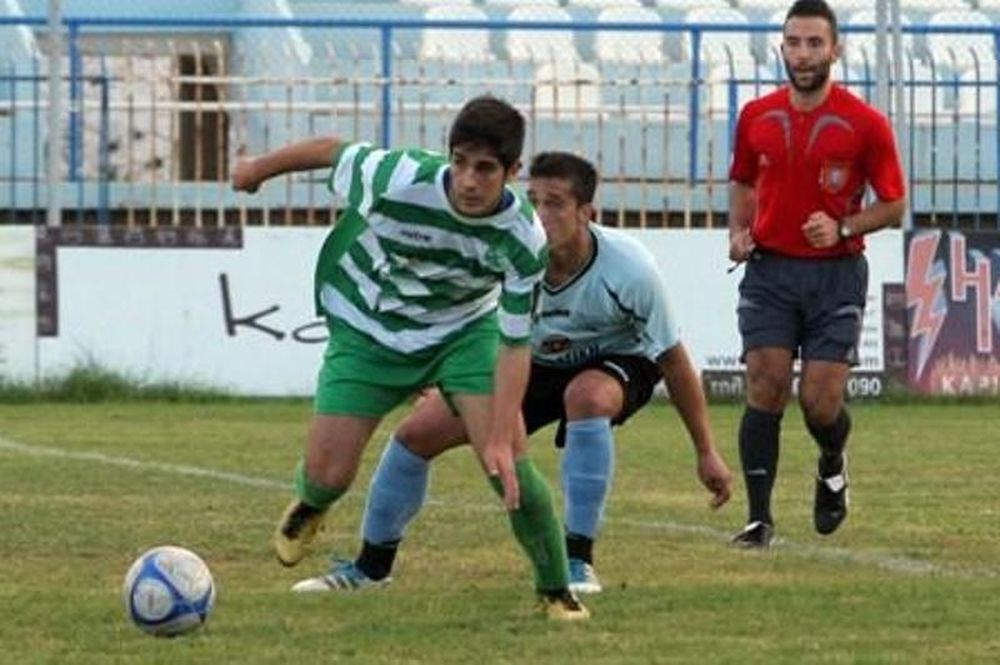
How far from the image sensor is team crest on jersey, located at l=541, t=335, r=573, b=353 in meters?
10.3

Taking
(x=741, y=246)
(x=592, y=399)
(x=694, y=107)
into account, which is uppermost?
(x=694, y=107)

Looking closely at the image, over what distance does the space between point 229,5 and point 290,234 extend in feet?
21.3

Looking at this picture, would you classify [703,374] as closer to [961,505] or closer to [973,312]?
[973,312]

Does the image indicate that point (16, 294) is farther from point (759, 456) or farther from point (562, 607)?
point (562, 607)

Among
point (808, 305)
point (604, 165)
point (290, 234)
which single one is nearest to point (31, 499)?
point (808, 305)

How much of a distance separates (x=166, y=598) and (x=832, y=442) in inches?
157

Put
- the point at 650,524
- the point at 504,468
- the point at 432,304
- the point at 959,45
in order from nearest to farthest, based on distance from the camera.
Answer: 1. the point at 504,468
2. the point at 432,304
3. the point at 650,524
4. the point at 959,45

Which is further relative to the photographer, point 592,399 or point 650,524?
point 650,524

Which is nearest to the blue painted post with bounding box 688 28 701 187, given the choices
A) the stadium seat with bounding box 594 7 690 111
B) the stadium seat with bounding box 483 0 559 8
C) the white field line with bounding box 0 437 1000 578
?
the stadium seat with bounding box 594 7 690 111

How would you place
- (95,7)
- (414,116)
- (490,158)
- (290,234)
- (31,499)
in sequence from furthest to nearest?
1. (95,7)
2. (414,116)
3. (290,234)
4. (31,499)
5. (490,158)

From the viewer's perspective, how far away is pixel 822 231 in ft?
36.8

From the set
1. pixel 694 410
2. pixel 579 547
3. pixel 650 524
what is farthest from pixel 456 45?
pixel 579 547

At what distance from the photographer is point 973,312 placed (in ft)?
70.2

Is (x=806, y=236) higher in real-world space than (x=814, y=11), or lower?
lower
